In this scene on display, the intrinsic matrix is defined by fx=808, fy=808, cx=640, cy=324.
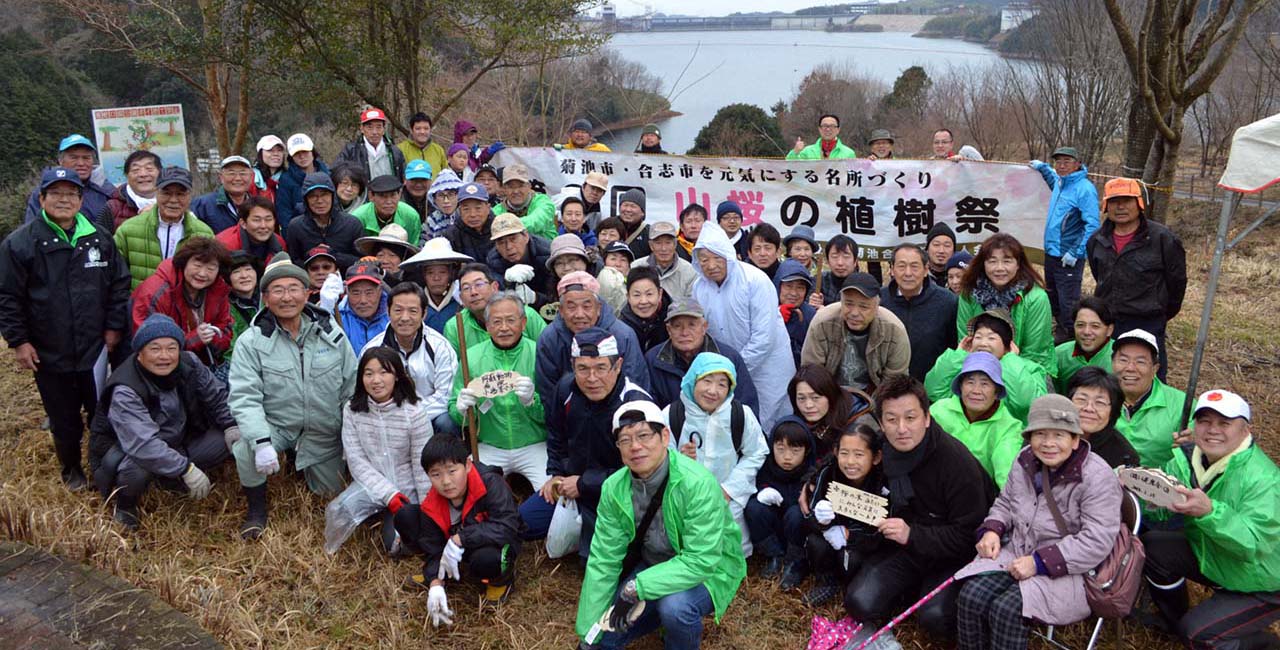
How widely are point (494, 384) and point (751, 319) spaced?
72.2 inches

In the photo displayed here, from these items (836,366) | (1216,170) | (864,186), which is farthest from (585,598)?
(1216,170)

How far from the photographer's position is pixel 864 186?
805cm

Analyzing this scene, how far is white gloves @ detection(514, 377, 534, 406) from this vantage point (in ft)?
16.3

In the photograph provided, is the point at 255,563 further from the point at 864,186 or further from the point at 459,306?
the point at 864,186

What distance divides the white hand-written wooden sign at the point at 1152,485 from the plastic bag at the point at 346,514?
4.13 meters

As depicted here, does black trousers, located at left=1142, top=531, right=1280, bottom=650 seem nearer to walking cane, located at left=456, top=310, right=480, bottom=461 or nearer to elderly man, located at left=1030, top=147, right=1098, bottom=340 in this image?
elderly man, located at left=1030, top=147, right=1098, bottom=340

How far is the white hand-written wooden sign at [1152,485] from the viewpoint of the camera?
375 cm

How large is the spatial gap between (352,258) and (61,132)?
19.8 metres

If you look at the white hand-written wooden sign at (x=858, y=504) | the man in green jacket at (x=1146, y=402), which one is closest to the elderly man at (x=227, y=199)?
the white hand-written wooden sign at (x=858, y=504)

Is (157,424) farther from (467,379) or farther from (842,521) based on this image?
(842,521)

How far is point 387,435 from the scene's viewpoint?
4.88 metres

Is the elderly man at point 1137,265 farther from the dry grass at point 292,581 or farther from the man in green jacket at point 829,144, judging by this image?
the man in green jacket at point 829,144

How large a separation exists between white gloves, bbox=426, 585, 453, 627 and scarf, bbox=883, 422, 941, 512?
243cm

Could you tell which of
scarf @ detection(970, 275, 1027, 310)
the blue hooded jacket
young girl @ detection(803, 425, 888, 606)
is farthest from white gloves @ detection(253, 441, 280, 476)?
the blue hooded jacket
